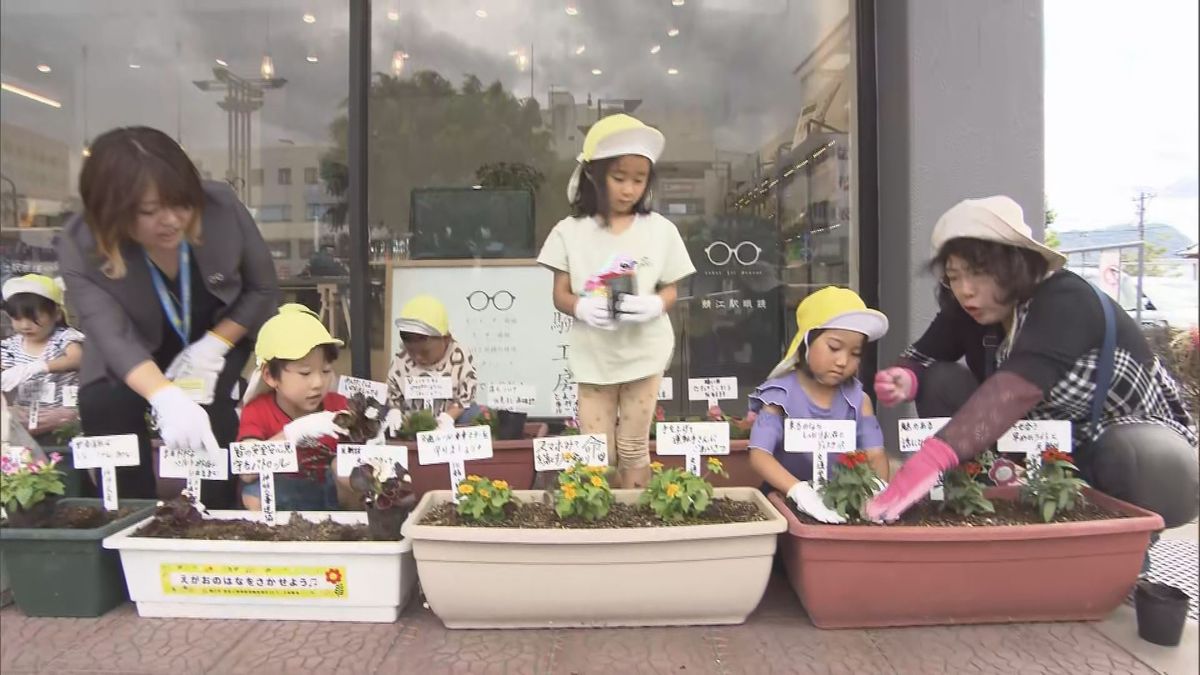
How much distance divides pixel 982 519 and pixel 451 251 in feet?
10.1

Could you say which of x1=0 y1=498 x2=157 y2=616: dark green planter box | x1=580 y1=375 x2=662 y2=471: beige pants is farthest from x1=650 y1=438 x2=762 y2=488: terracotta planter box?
x1=0 y1=498 x2=157 y2=616: dark green planter box

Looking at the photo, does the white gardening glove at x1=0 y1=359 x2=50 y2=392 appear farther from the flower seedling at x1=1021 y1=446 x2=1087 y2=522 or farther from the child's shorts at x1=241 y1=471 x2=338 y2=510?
the flower seedling at x1=1021 y1=446 x2=1087 y2=522

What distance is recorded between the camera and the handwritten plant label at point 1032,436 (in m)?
1.91

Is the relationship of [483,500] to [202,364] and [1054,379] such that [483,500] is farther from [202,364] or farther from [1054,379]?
[1054,379]

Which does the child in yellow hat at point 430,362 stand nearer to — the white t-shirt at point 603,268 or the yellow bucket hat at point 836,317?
the white t-shirt at point 603,268

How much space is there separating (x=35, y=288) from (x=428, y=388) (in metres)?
1.70

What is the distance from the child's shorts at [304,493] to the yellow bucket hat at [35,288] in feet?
5.23

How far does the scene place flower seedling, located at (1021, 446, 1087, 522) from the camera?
1.77 meters

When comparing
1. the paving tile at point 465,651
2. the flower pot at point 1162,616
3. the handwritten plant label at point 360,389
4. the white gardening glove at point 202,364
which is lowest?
the paving tile at point 465,651

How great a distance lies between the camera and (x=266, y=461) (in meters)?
1.85

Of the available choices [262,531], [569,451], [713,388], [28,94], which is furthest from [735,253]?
[28,94]

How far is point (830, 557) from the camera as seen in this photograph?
167cm

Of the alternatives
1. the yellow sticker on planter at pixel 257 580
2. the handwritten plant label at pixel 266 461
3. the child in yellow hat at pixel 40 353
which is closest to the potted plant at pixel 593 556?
the yellow sticker on planter at pixel 257 580

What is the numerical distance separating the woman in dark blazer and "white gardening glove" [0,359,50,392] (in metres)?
1.00
